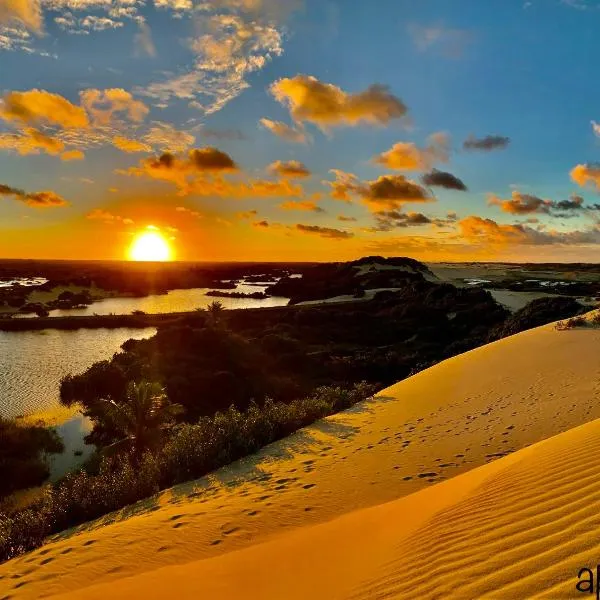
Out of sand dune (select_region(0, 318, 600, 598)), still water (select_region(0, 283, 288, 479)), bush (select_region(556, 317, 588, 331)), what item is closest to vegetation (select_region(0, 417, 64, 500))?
→ still water (select_region(0, 283, 288, 479))

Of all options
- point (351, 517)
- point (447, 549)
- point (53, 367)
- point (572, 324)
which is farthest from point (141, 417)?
point (53, 367)

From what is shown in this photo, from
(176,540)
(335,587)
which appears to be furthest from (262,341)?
(335,587)

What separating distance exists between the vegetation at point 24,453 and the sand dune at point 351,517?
32.2 feet

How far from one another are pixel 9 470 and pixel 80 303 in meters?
56.9

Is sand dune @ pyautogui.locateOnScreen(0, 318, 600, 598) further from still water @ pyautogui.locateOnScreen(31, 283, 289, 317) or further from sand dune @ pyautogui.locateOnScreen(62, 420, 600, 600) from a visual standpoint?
still water @ pyautogui.locateOnScreen(31, 283, 289, 317)

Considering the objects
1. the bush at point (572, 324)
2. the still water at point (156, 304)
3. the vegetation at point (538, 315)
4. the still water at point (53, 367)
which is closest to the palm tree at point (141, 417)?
the still water at point (53, 367)

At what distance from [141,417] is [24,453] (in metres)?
5.91

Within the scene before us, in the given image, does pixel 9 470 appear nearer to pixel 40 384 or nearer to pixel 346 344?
pixel 40 384

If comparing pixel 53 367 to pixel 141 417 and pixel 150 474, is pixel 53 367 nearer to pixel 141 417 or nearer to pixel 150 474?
pixel 141 417

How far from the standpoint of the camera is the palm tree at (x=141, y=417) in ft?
47.9

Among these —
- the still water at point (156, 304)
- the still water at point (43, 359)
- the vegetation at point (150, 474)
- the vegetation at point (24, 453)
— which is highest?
the still water at point (156, 304)

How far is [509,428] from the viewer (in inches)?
390

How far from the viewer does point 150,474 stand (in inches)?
364

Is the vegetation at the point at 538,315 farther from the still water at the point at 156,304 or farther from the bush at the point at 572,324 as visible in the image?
the still water at the point at 156,304
